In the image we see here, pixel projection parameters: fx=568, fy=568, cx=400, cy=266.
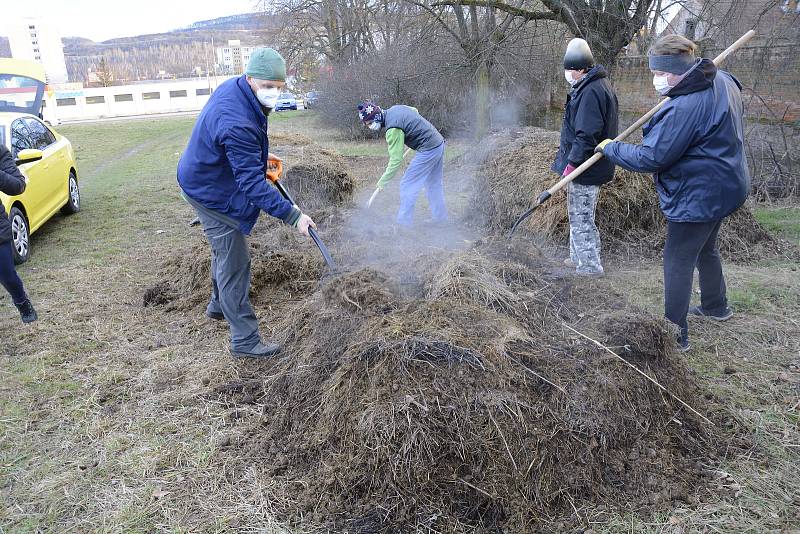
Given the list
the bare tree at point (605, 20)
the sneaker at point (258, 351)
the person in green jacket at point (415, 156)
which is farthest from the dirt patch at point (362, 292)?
the bare tree at point (605, 20)

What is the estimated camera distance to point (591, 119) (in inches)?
184

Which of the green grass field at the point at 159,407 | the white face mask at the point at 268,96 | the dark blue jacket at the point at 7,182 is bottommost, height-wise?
the green grass field at the point at 159,407

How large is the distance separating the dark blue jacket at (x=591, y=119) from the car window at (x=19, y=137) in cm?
619

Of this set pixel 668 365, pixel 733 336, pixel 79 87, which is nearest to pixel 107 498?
pixel 668 365

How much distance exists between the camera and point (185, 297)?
5.18m

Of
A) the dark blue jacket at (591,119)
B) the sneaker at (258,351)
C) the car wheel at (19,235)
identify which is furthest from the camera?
the car wheel at (19,235)

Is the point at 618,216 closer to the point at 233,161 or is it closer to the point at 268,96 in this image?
the point at 268,96

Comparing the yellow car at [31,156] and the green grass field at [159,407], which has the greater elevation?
the yellow car at [31,156]

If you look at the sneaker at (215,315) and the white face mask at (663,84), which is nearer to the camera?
the white face mask at (663,84)

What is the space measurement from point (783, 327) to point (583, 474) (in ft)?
8.65

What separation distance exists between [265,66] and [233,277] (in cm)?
140

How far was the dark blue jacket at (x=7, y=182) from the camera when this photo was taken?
452 cm

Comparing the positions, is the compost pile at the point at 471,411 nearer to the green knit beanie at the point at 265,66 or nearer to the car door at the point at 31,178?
the green knit beanie at the point at 265,66

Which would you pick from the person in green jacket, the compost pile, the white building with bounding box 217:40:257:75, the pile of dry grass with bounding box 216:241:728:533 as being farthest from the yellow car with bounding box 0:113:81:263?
the white building with bounding box 217:40:257:75
